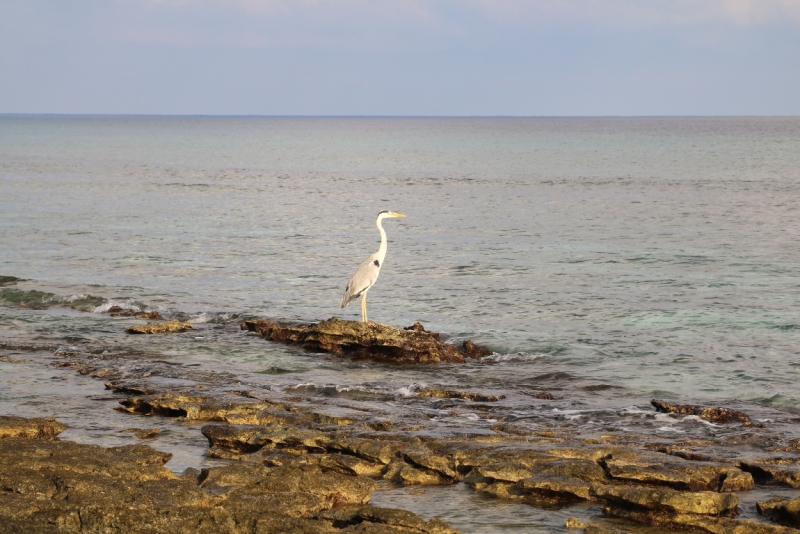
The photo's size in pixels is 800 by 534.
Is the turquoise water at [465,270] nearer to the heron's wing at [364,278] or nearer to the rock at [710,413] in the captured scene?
the rock at [710,413]

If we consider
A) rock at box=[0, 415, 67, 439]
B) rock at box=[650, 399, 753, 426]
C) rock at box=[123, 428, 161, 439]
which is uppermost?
rock at box=[0, 415, 67, 439]

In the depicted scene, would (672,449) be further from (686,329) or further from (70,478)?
(686,329)

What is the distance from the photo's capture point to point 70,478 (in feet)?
29.5

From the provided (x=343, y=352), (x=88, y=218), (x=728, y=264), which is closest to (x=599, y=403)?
(x=343, y=352)

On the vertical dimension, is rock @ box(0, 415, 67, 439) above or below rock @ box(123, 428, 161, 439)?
above

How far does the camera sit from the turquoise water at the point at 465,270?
60.6 ft

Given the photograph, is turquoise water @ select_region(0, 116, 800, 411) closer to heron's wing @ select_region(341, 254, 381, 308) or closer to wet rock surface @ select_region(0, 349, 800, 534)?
heron's wing @ select_region(341, 254, 381, 308)

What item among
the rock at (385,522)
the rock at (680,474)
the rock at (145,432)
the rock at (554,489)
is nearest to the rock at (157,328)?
the rock at (145,432)

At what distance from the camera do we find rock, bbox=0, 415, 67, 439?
36.7 feet

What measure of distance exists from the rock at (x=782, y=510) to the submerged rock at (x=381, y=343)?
8.90 metres

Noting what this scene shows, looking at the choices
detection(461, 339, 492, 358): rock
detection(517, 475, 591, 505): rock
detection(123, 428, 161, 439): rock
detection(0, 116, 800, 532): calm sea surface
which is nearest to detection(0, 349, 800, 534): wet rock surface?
detection(517, 475, 591, 505): rock

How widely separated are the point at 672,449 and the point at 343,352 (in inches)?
319

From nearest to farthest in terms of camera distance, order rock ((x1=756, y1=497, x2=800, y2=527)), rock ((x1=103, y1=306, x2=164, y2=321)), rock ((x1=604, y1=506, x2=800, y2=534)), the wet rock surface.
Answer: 1. the wet rock surface
2. rock ((x1=604, y1=506, x2=800, y2=534))
3. rock ((x1=756, y1=497, x2=800, y2=527))
4. rock ((x1=103, y1=306, x2=164, y2=321))

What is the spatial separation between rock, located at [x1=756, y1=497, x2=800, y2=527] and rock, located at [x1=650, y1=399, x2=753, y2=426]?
3.97m
